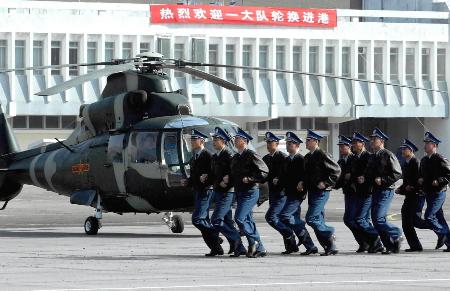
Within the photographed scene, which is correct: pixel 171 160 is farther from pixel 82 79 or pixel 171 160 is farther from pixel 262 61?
pixel 262 61

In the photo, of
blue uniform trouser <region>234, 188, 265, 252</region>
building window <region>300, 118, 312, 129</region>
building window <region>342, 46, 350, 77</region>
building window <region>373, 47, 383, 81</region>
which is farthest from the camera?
building window <region>300, 118, 312, 129</region>

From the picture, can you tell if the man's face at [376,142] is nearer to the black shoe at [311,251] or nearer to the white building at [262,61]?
the black shoe at [311,251]

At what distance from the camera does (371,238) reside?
21.6 metres

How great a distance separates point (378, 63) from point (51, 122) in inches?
813

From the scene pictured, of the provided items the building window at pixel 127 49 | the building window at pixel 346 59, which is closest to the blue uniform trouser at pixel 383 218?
the building window at pixel 127 49

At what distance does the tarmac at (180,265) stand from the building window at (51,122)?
160ft

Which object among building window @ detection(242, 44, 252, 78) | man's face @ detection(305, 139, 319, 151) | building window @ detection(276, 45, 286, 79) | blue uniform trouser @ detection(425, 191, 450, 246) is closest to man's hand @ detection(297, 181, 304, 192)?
man's face @ detection(305, 139, 319, 151)

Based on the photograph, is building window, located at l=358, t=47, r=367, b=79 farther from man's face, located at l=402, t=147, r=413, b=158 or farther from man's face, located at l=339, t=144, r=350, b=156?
man's face, located at l=402, t=147, r=413, b=158

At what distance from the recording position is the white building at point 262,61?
75.1m

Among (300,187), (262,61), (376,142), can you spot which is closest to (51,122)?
(262,61)

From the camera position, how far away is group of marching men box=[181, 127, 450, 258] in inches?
827

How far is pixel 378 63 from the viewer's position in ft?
276

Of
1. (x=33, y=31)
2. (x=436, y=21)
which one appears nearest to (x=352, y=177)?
(x=33, y=31)

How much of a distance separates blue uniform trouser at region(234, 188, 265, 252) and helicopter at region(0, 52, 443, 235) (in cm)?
459
